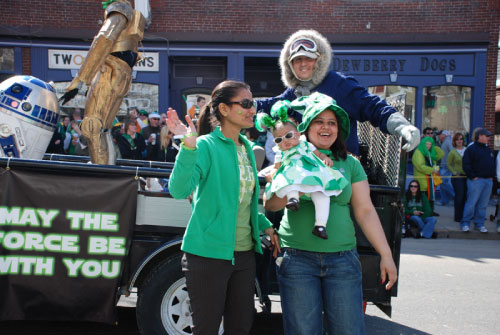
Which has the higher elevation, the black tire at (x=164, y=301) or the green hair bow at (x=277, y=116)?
the green hair bow at (x=277, y=116)

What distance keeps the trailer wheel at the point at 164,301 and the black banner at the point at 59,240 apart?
25 centimetres

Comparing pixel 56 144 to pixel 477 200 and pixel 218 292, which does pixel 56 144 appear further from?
pixel 477 200

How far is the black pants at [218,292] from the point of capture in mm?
2346

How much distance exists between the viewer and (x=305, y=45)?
350 centimetres

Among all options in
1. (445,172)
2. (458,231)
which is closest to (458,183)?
(458,231)

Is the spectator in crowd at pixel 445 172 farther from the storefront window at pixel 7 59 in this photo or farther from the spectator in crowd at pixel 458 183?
the storefront window at pixel 7 59

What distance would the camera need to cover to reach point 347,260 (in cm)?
240

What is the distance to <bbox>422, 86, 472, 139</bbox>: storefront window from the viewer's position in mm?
13805

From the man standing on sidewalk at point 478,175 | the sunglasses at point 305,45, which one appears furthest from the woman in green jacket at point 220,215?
the man standing on sidewalk at point 478,175

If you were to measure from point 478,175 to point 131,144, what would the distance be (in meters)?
6.97

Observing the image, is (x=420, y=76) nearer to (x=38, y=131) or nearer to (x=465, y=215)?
(x=465, y=215)

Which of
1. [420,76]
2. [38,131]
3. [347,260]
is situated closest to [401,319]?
[347,260]

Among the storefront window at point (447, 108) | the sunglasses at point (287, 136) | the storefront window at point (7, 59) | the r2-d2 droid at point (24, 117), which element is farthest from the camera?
the storefront window at point (447, 108)

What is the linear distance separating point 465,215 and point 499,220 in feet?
2.33
